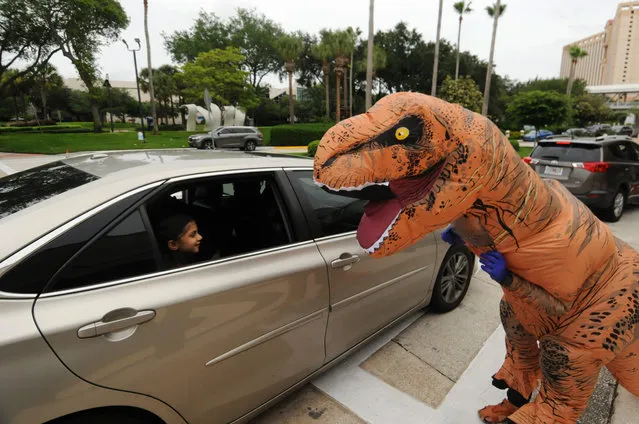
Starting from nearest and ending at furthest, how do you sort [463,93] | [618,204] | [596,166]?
Result: [596,166], [618,204], [463,93]

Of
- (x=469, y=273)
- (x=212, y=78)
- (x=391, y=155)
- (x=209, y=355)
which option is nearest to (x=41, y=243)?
(x=209, y=355)

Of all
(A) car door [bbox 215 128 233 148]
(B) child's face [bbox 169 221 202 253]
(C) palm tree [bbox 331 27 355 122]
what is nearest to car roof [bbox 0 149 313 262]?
(B) child's face [bbox 169 221 202 253]

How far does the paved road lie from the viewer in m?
2.14

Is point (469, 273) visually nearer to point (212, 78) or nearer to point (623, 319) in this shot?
point (623, 319)

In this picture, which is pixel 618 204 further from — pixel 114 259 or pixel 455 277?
pixel 114 259

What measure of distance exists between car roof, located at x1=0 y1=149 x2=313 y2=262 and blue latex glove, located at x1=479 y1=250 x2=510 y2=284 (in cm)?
117

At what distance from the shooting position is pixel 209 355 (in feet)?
5.09

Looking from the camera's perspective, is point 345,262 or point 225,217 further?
point 225,217

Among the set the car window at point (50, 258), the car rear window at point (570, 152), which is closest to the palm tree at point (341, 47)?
the car rear window at point (570, 152)

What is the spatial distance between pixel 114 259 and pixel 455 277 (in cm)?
283

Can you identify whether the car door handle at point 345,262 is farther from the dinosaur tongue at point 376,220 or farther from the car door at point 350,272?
the dinosaur tongue at point 376,220

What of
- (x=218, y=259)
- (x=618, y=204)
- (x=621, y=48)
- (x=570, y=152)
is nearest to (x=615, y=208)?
(x=618, y=204)

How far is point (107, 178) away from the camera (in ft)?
5.25

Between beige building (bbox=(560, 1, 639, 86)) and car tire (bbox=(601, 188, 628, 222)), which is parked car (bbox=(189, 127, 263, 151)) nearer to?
car tire (bbox=(601, 188, 628, 222))
